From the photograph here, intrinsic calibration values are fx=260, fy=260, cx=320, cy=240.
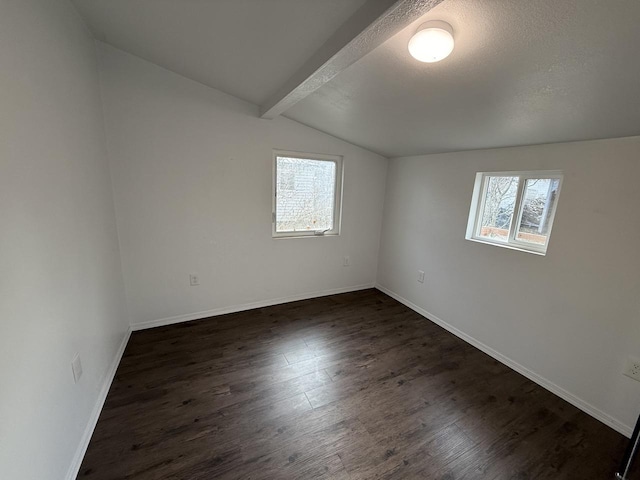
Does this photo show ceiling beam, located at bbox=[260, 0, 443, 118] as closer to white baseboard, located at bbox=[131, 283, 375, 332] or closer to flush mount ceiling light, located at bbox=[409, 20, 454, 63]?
flush mount ceiling light, located at bbox=[409, 20, 454, 63]

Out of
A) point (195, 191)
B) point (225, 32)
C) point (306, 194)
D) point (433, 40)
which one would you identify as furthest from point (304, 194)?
point (433, 40)

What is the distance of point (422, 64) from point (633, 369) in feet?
7.39

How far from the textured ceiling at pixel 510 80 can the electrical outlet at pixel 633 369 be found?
1.40 m

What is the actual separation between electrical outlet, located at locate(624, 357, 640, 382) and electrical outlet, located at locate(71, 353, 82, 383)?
3258 millimetres

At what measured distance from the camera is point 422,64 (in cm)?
137

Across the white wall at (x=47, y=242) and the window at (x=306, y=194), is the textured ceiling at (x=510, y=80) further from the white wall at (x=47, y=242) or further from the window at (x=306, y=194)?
the white wall at (x=47, y=242)

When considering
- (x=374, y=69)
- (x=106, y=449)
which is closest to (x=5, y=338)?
(x=106, y=449)

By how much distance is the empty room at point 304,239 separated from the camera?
110 centimetres

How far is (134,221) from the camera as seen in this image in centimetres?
236

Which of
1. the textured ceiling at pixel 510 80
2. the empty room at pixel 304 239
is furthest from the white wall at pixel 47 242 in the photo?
the textured ceiling at pixel 510 80

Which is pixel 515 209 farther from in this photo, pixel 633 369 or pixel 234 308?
pixel 234 308

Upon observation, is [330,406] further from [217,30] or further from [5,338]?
[217,30]

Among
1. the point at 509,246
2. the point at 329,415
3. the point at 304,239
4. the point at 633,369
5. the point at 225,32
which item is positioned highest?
the point at 225,32

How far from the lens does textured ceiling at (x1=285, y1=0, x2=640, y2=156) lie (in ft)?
3.05
